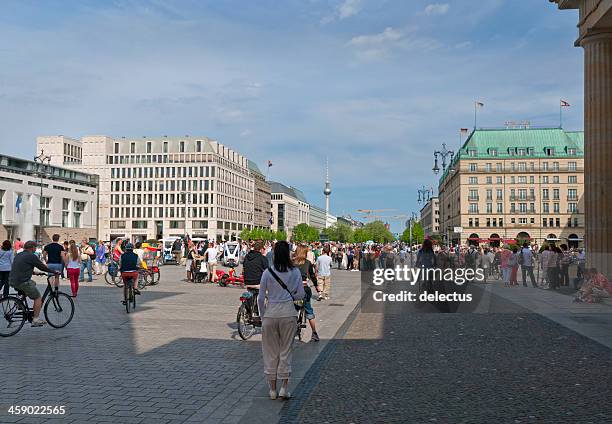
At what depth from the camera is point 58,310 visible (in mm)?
12328

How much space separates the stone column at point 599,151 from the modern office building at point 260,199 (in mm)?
122201

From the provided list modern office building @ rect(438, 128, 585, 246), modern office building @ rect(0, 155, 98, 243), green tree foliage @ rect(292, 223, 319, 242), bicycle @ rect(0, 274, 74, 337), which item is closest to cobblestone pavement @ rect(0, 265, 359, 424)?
bicycle @ rect(0, 274, 74, 337)

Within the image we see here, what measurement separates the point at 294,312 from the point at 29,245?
7.53 meters

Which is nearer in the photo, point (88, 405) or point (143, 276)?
point (88, 405)

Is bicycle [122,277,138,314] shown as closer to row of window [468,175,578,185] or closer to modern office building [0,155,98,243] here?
modern office building [0,155,98,243]

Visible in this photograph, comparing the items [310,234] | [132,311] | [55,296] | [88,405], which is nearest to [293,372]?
[88,405]

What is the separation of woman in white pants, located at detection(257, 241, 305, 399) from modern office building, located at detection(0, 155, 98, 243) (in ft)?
258

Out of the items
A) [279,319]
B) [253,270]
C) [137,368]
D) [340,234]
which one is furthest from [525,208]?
[279,319]

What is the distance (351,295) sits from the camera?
21734 millimetres

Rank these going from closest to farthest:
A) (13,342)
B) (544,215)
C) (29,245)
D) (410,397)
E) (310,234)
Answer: (410,397) → (13,342) → (29,245) → (544,215) → (310,234)

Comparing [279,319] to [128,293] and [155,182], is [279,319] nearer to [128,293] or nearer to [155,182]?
[128,293]

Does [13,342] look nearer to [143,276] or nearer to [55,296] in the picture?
[55,296]

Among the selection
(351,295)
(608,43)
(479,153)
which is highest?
(479,153)

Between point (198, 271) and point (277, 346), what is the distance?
20733 millimetres
